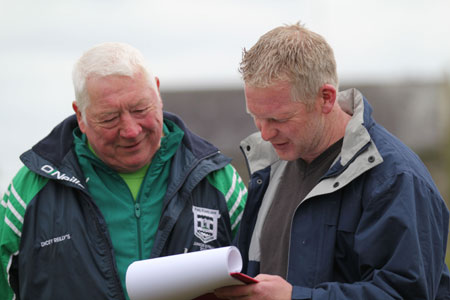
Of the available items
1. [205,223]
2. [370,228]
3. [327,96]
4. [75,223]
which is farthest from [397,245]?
[75,223]

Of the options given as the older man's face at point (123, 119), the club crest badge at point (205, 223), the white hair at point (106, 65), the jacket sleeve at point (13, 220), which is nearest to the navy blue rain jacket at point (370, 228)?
the club crest badge at point (205, 223)

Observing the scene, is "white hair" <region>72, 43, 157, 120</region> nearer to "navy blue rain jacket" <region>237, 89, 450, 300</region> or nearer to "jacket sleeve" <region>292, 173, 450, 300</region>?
"navy blue rain jacket" <region>237, 89, 450, 300</region>

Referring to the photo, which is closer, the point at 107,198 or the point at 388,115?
the point at 107,198

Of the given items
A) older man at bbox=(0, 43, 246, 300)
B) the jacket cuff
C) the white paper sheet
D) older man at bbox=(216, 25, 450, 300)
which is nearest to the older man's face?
older man at bbox=(0, 43, 246, 300)

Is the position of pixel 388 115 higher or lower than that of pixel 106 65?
lower

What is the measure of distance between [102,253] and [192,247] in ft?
1.38

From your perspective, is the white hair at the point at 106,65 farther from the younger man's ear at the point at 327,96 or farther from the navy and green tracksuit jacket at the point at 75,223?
the younger man's ear at the point at 327,96

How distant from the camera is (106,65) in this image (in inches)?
131

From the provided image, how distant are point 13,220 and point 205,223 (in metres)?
0.90

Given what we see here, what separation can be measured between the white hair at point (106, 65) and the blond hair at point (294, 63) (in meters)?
0.72

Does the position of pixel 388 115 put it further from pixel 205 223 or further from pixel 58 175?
pixel 58 175

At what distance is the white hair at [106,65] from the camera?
3.31 metres

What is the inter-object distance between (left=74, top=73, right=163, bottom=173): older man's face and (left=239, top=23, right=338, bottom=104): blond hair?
2.26ft

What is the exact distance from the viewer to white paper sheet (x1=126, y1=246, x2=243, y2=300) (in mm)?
2572
